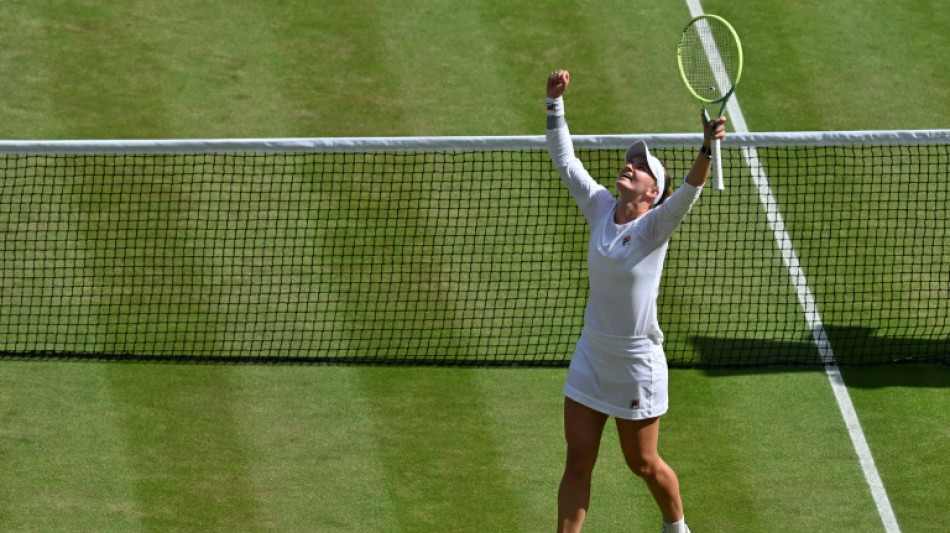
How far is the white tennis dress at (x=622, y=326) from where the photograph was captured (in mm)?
9734

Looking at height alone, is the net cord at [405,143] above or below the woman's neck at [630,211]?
below

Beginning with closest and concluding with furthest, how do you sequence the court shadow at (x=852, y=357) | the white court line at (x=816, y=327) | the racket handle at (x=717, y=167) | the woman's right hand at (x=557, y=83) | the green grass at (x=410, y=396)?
the racket handle at (x=717, y=167), the woman's right hand at (x=557, y=83), the green grass at (x=410, y=396), the white court line at (x=816, y=327), the court shadow at (x=852, y=357)

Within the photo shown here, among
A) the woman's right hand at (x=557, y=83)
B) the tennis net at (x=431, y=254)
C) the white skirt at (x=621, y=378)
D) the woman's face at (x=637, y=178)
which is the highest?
the woman's right hand at (x=557, y=83)

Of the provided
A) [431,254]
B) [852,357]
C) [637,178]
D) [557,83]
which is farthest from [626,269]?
[431,254]

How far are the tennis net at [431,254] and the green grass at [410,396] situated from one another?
16 cm

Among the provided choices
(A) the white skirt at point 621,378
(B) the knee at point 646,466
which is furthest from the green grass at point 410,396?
(A) the white skirt at point 621,378

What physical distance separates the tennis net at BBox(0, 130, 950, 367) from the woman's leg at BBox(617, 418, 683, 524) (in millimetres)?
3304

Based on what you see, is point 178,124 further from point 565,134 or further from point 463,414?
point 565,134

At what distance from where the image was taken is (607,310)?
9.88 meters

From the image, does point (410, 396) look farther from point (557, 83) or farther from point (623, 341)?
point (557, 83)

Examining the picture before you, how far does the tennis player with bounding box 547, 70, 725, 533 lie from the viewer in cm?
977

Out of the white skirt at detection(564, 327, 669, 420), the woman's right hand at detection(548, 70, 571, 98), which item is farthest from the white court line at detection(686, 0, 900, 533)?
the white skirt at detection(564, 327, 669, 420)

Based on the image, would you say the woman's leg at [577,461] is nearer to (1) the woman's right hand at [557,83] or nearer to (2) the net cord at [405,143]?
(1) the woman's right hand at [557,83]

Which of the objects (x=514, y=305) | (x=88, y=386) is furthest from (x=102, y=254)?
(x=514, y=305)
